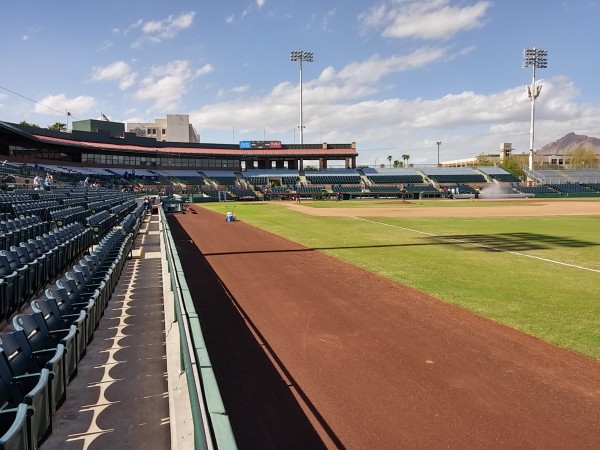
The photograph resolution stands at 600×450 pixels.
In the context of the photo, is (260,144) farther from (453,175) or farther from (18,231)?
(18,231)

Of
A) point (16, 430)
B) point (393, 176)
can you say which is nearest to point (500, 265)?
point (16, 430)

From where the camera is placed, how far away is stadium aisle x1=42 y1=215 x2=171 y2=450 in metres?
4.58

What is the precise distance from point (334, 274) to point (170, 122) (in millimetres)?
112797

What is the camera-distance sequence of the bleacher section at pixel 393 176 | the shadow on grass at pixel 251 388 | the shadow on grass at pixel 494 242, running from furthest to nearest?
the bleacher section at pixel 393 176 < the shadow on grass at pixel 494 242 < the shadow on grass at pixel 251 388

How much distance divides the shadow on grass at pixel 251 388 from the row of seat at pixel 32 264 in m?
3.41

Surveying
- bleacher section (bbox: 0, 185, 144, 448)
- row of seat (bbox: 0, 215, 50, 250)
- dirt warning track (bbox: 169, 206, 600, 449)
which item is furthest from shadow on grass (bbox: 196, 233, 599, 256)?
dirt warning track (bbox: 169, 206, 600, 449)

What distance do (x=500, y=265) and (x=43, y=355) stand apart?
1409 centimetres

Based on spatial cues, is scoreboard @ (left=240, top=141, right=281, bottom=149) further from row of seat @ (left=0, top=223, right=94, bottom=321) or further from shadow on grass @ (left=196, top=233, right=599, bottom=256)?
row of seat @ (left=0, top=223, right=94, bottom=321)

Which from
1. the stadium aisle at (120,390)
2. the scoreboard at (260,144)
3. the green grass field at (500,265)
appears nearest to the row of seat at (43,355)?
the stadium aisle at (120,390)

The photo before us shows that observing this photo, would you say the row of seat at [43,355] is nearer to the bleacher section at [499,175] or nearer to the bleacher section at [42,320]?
the bleacher section at [42,320]

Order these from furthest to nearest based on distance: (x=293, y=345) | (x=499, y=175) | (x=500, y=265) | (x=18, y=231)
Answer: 1. (x=499, y=175)
2. (x=500, y=265)
3. (x=18, y=231)
4. (x=293, y=345)

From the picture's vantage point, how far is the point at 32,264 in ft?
27.2

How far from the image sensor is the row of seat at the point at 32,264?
23.5 feet

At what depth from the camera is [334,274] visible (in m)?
13.5
